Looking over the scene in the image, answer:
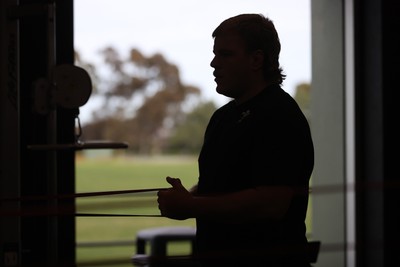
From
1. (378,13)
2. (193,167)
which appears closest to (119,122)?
(193,167)

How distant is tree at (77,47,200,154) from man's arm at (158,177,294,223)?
16627 mm

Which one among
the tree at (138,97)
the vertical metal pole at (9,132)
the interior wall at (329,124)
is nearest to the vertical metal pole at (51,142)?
the vertical metal pole at (9,132)

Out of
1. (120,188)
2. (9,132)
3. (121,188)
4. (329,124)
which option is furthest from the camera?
(120,188)

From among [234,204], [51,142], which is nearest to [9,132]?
[51,142]

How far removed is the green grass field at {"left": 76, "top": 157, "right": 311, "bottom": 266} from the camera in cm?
874

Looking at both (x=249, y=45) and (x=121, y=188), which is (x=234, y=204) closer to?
(x=249, y=45)

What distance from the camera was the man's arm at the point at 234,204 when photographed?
131 cm

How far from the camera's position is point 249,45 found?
1.46 m

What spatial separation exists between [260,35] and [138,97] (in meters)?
18.9

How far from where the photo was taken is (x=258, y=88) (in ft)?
4.87

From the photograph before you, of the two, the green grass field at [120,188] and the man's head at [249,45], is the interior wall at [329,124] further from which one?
the green grass field at [120,188]

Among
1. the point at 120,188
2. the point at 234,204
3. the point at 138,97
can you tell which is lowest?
the point at 120,188

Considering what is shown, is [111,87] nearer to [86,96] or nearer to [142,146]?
[142,146]

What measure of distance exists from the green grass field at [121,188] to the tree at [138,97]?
156 centimetres
